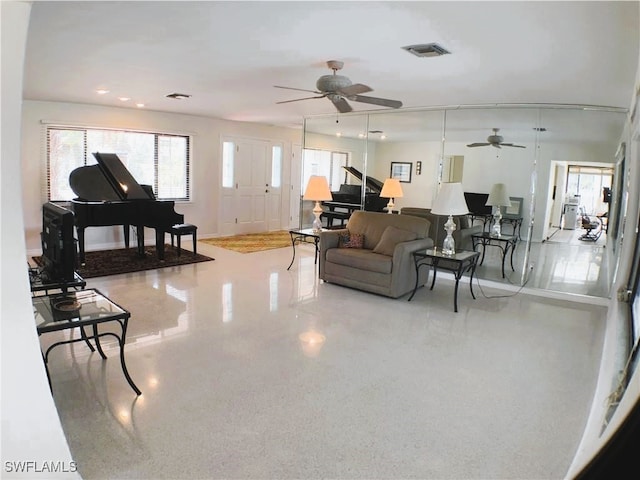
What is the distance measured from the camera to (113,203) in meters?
5.93

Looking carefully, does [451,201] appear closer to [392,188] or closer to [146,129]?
[392,188]

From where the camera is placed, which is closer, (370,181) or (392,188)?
(392,188)

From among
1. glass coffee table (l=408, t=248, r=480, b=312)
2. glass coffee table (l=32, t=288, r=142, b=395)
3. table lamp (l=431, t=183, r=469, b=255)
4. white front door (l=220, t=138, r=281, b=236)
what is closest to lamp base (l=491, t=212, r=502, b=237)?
glass coffee table (l=408, t=248, r=480, b=312)

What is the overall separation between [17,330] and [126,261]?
4878 millimetres

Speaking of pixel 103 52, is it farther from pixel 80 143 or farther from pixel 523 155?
pixel 523 155

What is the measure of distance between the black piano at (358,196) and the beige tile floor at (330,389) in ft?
8.24

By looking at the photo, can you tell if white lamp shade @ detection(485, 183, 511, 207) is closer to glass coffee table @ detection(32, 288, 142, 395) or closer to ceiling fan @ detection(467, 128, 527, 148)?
ceiling fan @ detection(467, 128, 527, 148)

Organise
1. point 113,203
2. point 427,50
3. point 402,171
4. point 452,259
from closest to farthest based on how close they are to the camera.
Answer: point 427,50 < point 452,259 < point 113,203 < point 402,171

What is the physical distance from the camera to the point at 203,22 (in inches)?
119

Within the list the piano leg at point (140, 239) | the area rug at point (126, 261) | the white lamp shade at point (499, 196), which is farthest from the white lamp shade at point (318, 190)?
the piano leg at point (140, 239)

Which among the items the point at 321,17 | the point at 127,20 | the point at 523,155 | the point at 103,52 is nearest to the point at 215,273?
the point at 103,52

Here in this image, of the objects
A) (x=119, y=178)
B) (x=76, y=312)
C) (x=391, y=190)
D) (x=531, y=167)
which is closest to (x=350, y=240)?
(x=391, y=190)

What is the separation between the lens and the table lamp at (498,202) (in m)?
5.75

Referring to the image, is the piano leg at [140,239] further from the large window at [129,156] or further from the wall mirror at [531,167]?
the wall mirror at [531,167]
